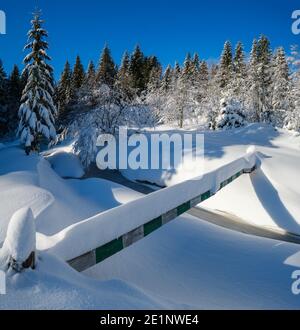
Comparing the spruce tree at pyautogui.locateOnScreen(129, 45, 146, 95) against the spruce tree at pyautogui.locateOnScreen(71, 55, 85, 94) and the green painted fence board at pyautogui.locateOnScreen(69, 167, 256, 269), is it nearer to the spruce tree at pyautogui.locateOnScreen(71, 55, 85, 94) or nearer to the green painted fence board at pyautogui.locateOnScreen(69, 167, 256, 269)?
the spruce tree at pyautogui.locateOnScreen(71, 55, 85, 94)

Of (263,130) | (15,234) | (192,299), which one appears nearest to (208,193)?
(192,299)

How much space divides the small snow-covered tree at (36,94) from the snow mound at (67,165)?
2.32 m

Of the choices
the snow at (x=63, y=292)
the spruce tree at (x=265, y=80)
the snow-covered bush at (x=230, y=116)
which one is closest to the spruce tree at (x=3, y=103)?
the snow-covered bush at (x=230, y=116)

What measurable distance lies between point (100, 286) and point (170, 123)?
35627mm

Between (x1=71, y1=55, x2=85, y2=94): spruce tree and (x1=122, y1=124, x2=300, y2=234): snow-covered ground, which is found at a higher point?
(x1=71, y1=55, x2=85, y2=94): spruce tree

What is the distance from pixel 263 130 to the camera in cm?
1773

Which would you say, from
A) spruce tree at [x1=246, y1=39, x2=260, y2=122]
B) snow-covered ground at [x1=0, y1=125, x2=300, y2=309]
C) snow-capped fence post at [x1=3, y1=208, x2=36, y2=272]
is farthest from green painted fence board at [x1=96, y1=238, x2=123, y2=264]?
spruce tree at [x1=246, y1=39, x2=260, y2=122]

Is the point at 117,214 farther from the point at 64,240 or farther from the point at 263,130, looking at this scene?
the point at 263,130

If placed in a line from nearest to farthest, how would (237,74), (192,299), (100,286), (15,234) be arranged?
(15,234) → (100,286) → (192,299) → (237,74)

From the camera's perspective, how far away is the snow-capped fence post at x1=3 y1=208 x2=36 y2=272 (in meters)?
2.08

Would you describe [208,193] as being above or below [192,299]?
above

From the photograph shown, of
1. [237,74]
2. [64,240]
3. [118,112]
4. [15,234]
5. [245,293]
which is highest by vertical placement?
[237,74]

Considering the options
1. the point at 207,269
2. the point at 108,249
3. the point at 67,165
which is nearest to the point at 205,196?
the point at 207,269

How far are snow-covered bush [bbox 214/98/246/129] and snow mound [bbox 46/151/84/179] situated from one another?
1511cm
